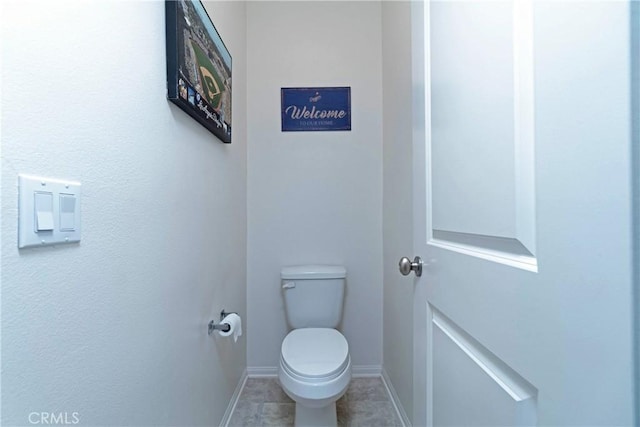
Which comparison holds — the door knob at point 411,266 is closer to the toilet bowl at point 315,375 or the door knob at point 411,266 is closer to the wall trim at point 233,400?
the toilet bowl at point 315,375

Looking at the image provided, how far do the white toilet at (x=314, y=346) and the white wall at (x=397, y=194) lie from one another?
296mm

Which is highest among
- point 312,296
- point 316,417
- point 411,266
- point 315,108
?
point 315,108

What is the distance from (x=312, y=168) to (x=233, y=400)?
1.36m

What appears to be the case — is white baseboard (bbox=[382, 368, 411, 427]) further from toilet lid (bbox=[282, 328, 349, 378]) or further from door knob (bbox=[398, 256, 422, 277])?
door knob (bbox=[398, 256, 422, 277])

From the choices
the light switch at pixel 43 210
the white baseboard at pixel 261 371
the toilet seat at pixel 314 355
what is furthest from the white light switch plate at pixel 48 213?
the white baseboard at pixel 261 371

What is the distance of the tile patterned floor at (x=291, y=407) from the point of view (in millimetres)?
1448

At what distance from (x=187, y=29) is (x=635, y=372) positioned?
1.17 m

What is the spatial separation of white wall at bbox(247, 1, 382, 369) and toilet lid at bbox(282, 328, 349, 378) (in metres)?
0.41

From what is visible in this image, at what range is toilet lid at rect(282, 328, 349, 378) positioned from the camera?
1.19m

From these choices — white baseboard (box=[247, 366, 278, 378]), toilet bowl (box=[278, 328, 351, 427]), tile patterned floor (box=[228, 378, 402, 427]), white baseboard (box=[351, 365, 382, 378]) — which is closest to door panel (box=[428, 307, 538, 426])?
toilet bowl (box=[278, 328, 351, 427])

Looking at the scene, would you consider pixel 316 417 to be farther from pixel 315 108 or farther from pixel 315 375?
pixel 315 108

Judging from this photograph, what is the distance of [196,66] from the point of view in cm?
94

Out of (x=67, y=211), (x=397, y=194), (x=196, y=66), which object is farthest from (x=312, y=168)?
(x=67, y=211)

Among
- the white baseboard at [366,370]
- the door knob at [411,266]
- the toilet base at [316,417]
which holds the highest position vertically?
the door knob at [411,266]
